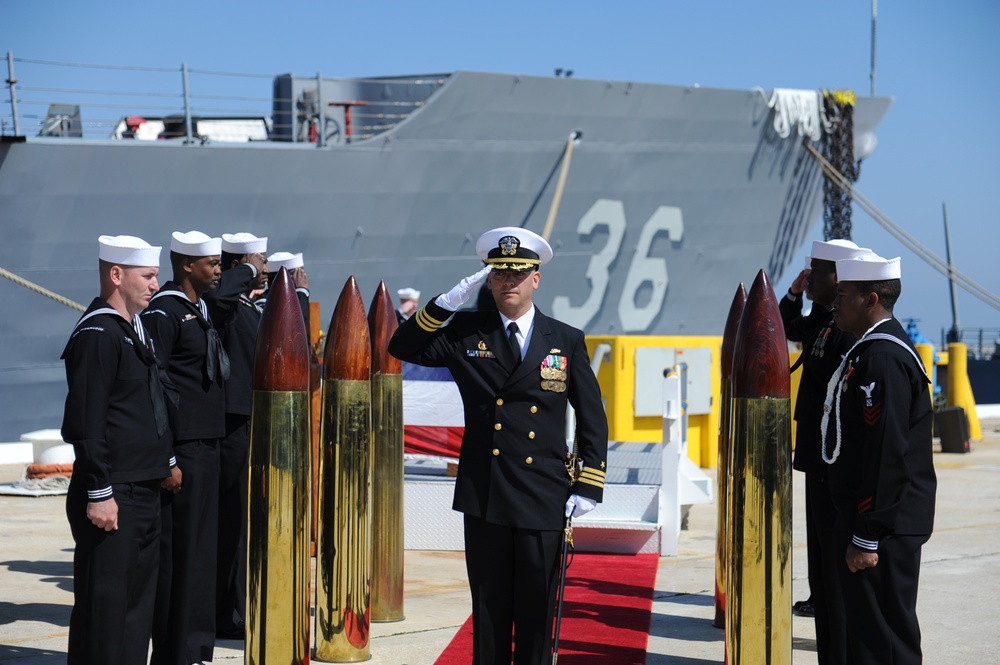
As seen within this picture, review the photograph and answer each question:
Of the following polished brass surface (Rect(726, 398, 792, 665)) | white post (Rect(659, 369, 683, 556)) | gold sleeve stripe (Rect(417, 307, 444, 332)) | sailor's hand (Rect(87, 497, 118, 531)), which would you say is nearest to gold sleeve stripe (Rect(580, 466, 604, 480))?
polished brass surface (Rect(726, 398, 792, 665))

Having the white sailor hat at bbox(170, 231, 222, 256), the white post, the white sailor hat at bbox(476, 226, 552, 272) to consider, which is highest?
the white sailor hat at bbox(170, 231, 222, 256)

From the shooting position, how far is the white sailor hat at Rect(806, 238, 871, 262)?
195 inches

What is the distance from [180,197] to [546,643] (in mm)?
12667

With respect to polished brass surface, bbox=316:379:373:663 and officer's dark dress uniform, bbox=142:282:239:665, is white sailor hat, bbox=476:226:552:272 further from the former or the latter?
officer's dark dress uniform, bbox=142:282:239:665

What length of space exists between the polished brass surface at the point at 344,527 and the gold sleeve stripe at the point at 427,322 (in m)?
1.20

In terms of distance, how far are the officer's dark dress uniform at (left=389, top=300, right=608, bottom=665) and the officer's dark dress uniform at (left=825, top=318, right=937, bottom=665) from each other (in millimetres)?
865

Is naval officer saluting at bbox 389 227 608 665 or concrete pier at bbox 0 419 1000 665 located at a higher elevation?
naval officer saluting at bbox 389 227 608 665

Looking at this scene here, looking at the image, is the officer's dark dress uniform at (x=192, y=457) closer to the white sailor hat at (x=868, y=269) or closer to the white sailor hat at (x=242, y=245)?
the white sailor hat at (x=242, y=245)

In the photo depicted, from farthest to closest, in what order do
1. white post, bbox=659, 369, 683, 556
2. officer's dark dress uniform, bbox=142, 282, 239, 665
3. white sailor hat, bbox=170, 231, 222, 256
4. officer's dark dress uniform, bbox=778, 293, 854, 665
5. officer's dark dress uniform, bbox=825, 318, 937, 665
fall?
white post, bbox=659, 369, 683, 556
white sailor hat, bbox=170, 231, 222, 256
officer's dark dress uniform, bbox=142, 282, 239, 665
officer's dark dress uniform, bbox=778, 293, 854, 665
officer's dark dress uniform, bbox=825, 318, 937, 665

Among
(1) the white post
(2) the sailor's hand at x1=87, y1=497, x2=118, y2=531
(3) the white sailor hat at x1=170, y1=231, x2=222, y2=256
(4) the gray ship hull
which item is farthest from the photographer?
(4) the gray ship hull

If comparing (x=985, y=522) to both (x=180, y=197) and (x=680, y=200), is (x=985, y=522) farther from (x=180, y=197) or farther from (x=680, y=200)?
(x=680, y=200)

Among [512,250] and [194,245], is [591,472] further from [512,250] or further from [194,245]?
[194,245]

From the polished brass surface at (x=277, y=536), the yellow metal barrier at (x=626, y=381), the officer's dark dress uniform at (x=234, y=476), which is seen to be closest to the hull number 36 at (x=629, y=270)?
the yellow metal barrier at (x=626, y=381)

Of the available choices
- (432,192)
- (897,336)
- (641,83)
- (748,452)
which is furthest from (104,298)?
(641,83)
